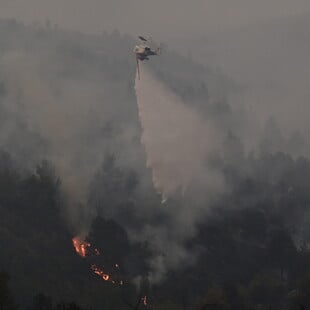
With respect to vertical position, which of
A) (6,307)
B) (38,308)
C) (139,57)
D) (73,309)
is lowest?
(38,308)

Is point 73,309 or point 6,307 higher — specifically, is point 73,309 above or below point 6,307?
above

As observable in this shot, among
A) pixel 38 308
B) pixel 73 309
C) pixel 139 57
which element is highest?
pixel 139 57

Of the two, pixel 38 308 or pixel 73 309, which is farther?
pixel 38 308

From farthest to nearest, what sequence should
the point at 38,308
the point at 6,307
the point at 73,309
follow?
the point at 38,308, the point at 6,307, the point at 73,309

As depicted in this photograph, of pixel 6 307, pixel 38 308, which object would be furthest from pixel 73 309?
pixel 38 308

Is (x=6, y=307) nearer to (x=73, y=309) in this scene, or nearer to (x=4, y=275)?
(x=4, y=275)

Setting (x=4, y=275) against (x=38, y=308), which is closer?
(x=4, y=275)

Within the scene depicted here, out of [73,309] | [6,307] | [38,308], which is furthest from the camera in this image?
[38,308]

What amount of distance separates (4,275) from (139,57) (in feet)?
249

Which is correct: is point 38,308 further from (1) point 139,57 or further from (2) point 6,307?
(1) point 139,57

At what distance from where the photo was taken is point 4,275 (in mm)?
175250

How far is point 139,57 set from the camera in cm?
16875

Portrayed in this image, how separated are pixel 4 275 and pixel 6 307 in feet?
41.2

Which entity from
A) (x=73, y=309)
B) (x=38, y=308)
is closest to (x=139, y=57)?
(x=73, y=309)
